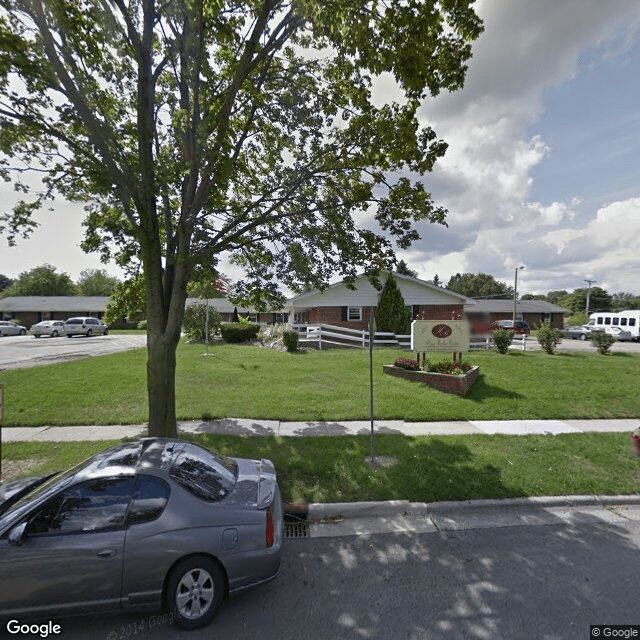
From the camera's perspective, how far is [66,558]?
106 inches

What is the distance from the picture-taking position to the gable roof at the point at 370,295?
2467 centimetres

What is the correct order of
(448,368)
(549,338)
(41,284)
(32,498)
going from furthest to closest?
(41,284) < (549,338) < (448,368) < (32,498)

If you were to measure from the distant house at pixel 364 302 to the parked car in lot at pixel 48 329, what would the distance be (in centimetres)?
2256

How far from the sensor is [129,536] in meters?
2.82

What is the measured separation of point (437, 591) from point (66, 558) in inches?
127

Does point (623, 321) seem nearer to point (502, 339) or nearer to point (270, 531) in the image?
point (502, 339)

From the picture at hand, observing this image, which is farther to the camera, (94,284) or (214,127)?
(94,284)

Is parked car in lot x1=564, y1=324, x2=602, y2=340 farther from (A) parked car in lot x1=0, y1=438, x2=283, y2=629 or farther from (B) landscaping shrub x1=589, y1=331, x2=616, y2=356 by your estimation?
(A) parked car in lot x1=0, y1=438, x2=283, y2=629

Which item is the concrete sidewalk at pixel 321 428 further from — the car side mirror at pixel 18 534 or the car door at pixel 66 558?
the car side mirror at pixel 18 534

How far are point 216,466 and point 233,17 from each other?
706 centimetres

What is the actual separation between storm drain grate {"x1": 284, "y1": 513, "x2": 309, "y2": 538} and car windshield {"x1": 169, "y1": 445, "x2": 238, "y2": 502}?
3.80 ft

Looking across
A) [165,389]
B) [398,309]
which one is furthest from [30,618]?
[398,309]

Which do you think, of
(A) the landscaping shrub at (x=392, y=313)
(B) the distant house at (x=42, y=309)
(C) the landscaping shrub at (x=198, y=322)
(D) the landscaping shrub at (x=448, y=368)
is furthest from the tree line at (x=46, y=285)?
(D) the landscaping shrub at (x=448, y=368)

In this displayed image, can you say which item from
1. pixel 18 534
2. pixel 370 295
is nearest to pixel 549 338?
pixel 370 295
